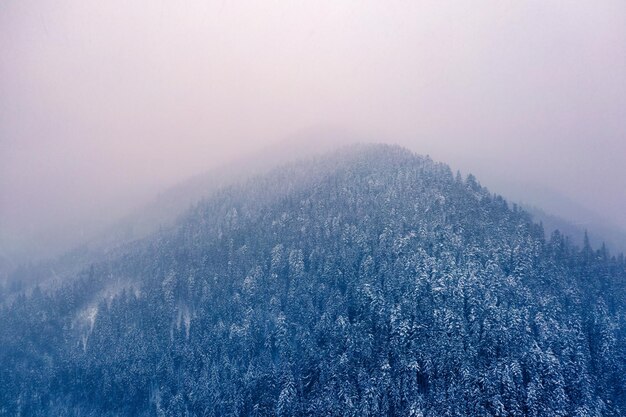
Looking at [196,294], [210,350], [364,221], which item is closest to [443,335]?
[364,221]

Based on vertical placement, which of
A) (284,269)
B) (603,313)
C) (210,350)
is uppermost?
(284,269)

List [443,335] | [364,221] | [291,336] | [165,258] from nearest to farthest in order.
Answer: [443,335], [291,336], [364,221], [165,258]

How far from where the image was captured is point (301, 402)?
102312 mm

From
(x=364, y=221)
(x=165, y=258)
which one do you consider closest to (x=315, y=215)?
(x=364, y=221)

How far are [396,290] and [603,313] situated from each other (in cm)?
5295

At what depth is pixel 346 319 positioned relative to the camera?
117 metres

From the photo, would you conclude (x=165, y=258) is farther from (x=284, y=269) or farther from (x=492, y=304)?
(x=492, y=304)

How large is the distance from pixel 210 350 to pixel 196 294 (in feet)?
91.4

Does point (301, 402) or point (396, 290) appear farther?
point (396, 290)

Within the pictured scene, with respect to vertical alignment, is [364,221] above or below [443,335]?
above

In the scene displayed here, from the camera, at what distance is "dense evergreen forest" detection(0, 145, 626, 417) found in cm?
9494

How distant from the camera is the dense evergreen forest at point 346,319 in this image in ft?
311

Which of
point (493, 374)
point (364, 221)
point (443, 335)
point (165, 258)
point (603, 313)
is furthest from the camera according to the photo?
point (165, 258)

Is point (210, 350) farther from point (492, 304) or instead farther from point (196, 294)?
point (492, 304)
